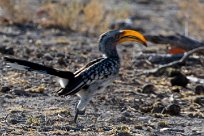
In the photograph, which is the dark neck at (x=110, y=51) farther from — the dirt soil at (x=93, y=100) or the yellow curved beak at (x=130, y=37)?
the dirt soil at (x=93, y=100)

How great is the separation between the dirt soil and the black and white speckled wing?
447mm

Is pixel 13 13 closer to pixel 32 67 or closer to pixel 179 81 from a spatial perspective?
pixel 179 81

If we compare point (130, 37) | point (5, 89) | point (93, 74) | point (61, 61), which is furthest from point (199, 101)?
point (61, 61)

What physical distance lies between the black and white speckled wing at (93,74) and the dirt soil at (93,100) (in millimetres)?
447

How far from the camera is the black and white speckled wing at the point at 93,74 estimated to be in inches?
380

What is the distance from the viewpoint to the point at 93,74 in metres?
9.94

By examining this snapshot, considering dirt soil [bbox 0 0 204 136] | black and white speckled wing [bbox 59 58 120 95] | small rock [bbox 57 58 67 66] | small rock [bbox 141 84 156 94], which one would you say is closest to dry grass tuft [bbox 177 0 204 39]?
dirt soil [bbox 0 0 204 136]

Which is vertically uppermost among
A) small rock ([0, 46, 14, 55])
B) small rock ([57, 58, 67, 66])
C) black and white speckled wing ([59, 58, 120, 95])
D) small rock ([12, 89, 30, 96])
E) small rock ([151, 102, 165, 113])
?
black and white speckled wing ([59, 58, 120, 95])

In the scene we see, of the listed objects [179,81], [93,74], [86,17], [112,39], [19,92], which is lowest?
[19,92]

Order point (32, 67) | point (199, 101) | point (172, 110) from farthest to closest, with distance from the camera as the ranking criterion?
point (199, 101) < point (172, 110) < point (32, 67)

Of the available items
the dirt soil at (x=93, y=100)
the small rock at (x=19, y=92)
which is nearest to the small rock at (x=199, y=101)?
the dirt soil at (x=93, y=100)

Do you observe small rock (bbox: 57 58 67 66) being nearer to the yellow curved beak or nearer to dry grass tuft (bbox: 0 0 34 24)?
the yellow curved beak

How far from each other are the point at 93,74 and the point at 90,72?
48 millimetres

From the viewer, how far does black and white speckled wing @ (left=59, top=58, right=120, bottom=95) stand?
9.65 m
